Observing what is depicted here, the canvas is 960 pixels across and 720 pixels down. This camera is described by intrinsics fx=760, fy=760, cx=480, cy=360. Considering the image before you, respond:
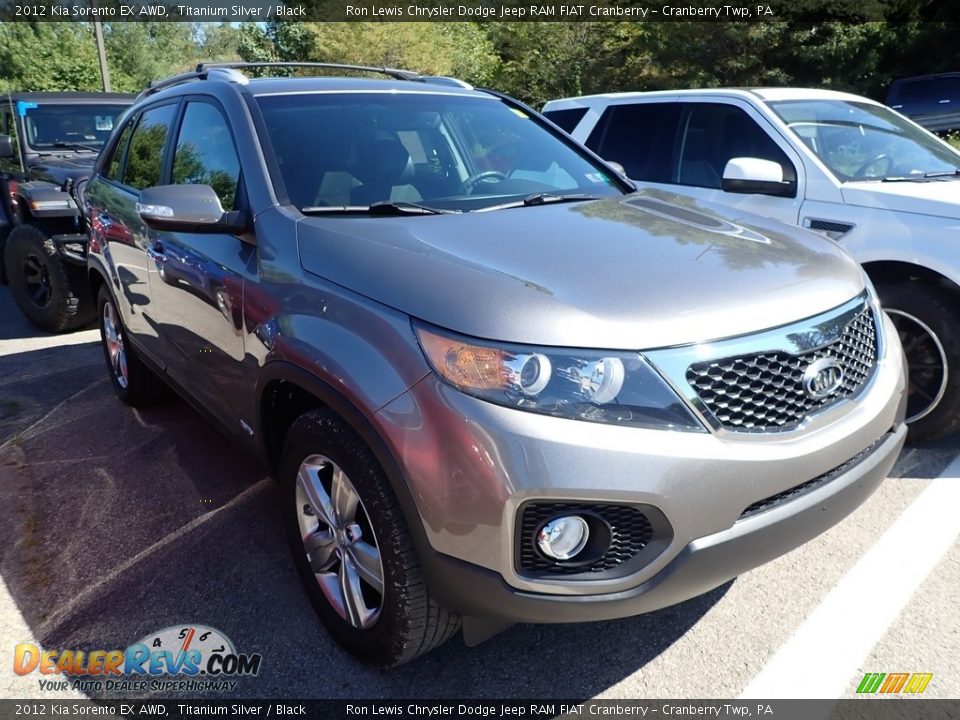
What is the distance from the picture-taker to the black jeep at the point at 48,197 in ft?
19.3

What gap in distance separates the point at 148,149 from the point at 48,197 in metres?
2.64

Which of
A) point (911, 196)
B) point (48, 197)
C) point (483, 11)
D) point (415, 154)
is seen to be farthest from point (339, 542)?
point (483, 11)

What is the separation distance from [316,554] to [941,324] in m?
2.98

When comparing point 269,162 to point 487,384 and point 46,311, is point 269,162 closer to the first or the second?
point 487,384

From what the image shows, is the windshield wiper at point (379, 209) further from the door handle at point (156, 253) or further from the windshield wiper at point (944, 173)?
the windshield wiper at point (944, 173)

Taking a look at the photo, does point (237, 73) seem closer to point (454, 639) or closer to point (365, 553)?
point (365, 553)

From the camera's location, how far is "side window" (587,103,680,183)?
502 cm

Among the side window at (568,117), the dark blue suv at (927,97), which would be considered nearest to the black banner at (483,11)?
the dark blue suv at (927,97)

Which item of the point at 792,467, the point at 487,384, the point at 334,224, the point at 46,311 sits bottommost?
the point at 46,311

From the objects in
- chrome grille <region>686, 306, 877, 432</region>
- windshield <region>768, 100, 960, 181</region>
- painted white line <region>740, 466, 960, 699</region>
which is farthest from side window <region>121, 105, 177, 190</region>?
windshield <region>768, 100, 960, 181</region>

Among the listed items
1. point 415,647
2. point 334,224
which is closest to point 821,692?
point 415,647

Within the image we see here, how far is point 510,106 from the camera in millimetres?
3730

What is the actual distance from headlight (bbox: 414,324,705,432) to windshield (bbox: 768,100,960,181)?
288 centimetres

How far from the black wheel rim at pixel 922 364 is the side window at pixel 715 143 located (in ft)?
3.96
